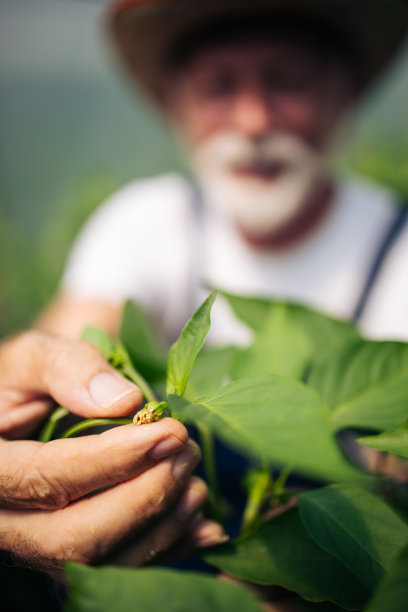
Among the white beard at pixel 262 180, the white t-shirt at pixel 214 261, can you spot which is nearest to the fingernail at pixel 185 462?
the white t-shirt at pixel 214 261

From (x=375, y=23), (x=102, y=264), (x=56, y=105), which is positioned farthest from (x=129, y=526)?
(x=56, y=105)

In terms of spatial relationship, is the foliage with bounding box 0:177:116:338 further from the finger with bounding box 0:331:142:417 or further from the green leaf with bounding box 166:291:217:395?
the green leaf with bounding box 166:291:217:395

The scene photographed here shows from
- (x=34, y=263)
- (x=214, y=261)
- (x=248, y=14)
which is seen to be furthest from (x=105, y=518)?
(x=34, y=263)

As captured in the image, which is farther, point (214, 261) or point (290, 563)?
point (214, 261)

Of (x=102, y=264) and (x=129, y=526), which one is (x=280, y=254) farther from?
(x=129, y=526)

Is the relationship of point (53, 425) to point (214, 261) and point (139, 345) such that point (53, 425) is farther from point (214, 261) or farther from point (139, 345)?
point (214, 261)

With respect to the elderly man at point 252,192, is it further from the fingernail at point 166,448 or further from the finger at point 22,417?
the fingernail at point 166,448

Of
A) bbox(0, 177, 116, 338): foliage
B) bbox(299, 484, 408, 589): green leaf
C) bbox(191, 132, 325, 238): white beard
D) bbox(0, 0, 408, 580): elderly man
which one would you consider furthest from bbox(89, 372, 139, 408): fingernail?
bbox(0, 177, 116, 338): foliage
